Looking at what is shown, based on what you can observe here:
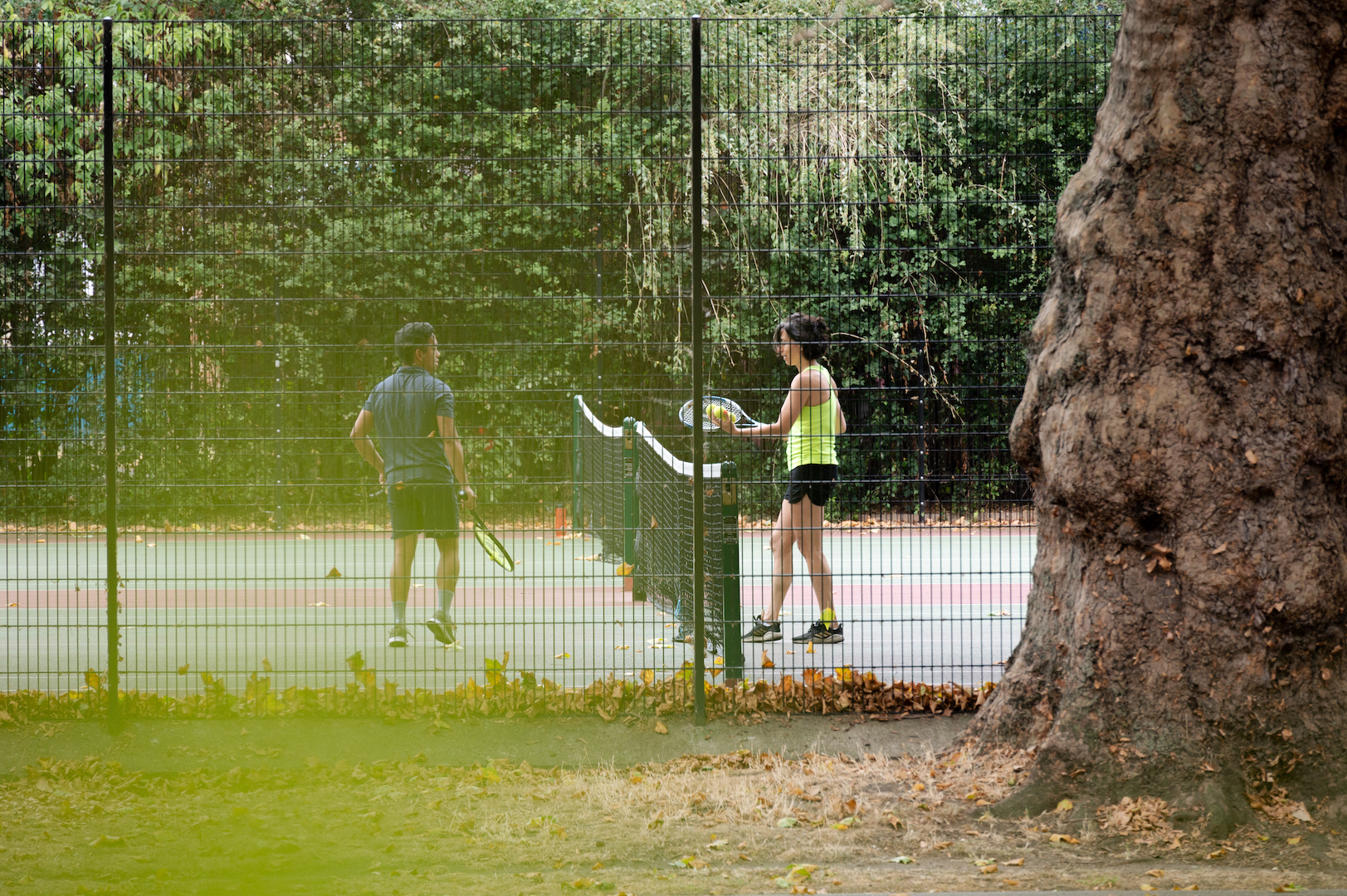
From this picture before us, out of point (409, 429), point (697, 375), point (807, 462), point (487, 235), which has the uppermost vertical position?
point (487, 235)

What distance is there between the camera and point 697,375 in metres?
5.72

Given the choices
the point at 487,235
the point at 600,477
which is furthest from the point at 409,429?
the point at 600,477

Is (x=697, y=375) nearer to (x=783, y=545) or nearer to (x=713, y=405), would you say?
(x=713, y=405)

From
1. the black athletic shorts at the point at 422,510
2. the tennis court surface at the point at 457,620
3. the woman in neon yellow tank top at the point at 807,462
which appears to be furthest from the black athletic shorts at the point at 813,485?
the black athletic shorts at the point at 422,510

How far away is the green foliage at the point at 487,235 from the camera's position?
590 cm

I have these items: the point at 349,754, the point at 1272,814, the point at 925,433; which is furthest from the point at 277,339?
the point at 1272,814

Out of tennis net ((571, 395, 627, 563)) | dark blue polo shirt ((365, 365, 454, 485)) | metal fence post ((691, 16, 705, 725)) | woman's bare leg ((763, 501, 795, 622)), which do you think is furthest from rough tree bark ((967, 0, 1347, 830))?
tennis net ((571, 395, 627, 563))

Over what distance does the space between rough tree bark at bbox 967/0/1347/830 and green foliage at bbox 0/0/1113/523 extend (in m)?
1.30

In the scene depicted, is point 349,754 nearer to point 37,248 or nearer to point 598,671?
point 598,671

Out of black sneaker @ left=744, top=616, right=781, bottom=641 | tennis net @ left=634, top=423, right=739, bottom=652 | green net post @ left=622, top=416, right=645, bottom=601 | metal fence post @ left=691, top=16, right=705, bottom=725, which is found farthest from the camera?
green net post @ left=622, top=416, right=645, bottom=601

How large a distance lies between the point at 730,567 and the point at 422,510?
6.72 ft

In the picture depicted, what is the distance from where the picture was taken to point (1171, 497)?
4.52m

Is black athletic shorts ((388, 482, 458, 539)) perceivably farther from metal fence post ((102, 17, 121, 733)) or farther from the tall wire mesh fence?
metal fence post ((102, 17, 121, 733))

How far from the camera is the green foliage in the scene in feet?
19.4
